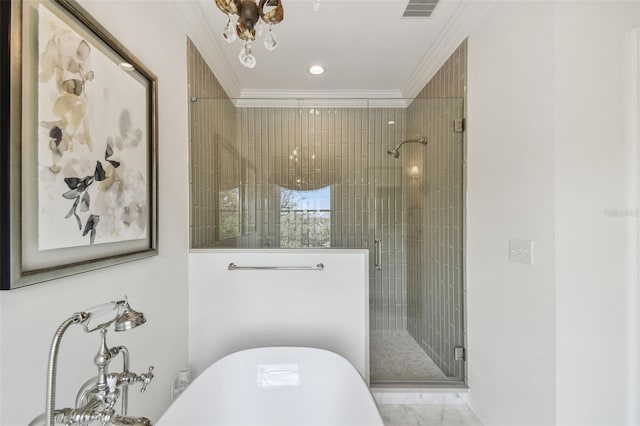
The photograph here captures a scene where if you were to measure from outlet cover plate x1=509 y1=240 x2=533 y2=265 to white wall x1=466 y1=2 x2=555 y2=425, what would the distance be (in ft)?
0.10

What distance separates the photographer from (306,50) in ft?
7.49

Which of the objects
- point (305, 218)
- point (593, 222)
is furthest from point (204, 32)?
point (593, 222)

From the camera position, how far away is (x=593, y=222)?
1.25 m

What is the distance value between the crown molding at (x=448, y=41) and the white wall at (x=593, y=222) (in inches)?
25.2

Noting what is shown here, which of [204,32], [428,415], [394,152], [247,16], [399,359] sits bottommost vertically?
[428,415]

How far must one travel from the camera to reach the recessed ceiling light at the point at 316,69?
99.1 inches

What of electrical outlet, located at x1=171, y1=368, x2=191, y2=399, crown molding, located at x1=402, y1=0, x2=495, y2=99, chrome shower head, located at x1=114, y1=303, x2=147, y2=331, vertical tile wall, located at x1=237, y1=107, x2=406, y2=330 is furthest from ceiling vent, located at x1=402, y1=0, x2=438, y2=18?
electrical outlet, located at x1=171, y1=368, x2=191, y2=399

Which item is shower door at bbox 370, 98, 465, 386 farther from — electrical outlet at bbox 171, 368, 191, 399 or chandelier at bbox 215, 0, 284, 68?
chandelier at bbox 215, 0, 284, 68

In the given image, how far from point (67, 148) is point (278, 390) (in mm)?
1537

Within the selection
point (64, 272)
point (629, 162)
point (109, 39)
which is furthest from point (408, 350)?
point (109, 39)

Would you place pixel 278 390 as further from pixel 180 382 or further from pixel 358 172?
pixel 358 172

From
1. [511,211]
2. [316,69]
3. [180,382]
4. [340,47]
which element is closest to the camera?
[511,211]

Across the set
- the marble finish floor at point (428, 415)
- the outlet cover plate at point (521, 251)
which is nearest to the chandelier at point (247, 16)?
the outlet cover plate at point (521, 251)

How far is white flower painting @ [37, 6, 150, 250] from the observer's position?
0.86 m
